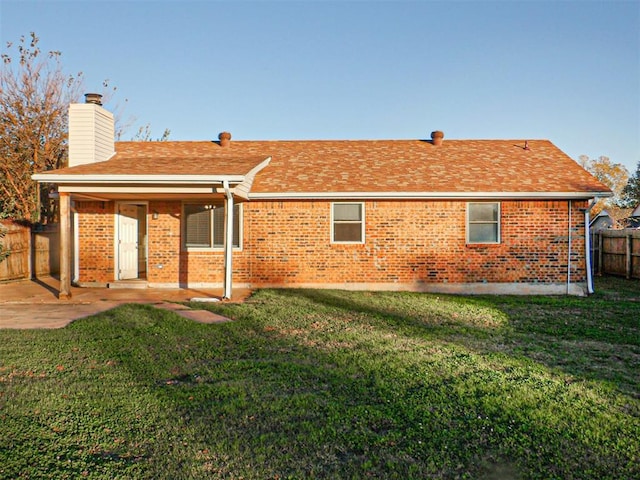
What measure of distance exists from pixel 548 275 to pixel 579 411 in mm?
8566

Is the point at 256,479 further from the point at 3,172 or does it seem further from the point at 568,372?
the point at 3,172

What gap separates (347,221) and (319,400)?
26.4 ft

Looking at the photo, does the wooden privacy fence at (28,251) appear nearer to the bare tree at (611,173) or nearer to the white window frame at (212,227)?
the white window frame at (212,227)

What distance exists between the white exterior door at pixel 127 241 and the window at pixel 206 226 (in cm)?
178

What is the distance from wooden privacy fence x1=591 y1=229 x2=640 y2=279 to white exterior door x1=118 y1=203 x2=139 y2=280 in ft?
48.7

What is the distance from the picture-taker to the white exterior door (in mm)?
Result: 12672

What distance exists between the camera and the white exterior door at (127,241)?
41.6ft

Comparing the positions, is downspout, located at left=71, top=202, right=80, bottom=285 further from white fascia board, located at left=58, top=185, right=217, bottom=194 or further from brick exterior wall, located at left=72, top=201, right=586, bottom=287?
white fascia board, located at left=58, top=185, right=217, bottom=194

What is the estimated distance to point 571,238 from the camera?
1190 centimetres

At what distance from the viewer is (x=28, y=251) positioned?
1420 cm

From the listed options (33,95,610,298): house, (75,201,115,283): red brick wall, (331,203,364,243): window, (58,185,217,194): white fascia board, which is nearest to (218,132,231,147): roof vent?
Answer: (33,95,610,298): house

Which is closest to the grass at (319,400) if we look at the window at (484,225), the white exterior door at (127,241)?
the window at (484,225)

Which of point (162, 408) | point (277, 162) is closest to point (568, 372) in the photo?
point (162, 408)

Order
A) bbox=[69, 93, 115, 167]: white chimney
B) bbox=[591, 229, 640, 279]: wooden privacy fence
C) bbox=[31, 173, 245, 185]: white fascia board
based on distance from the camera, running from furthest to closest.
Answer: bbox=[591, 229, 640, 279]: wooden privacy fence < bbox=[69, 93, 115, 167]: white chimney < bbox=[31, 173, 245, 185]: white fascia board
